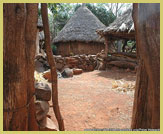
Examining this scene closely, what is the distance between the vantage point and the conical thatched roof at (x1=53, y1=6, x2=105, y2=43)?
45.0 feet

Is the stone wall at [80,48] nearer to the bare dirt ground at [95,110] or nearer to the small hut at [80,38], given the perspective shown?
the small hut at [80,38]

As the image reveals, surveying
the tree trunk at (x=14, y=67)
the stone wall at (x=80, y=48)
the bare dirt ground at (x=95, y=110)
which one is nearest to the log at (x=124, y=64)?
the bare dirt ground at (x=95, y=110)

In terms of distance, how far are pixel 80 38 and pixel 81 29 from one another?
1.31 meters

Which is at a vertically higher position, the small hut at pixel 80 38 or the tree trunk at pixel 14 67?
the small hut at pixel 80 38

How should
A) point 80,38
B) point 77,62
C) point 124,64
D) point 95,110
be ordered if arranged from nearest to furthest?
point 95,110 < point 124,64 < point 77,62 < point 80,38

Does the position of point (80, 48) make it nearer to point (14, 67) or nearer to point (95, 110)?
point (95, 110)

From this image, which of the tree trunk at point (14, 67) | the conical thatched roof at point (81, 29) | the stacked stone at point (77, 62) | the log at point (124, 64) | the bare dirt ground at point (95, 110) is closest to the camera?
the tree trunk at point (14, 67)

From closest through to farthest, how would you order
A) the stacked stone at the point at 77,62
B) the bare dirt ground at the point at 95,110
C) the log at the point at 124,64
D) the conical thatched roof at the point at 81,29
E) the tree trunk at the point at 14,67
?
the tree trunk at the point at 14,67, the bare dirt ground at the point at 95,110, the log at the point at 124,64, the stacked stone at the point at 77,62, the conical thatched roof at the point at 81,29

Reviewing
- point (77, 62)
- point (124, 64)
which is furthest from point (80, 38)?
point (124, 64)

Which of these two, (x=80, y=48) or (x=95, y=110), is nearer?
(x=95, y=110)

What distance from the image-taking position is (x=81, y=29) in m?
14.3

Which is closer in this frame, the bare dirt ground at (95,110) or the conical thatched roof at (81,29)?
the bare dirt ground at (95,110)

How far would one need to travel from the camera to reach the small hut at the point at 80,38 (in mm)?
13721

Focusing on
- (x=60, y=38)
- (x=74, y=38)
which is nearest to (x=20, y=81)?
(x=74, y=38)
